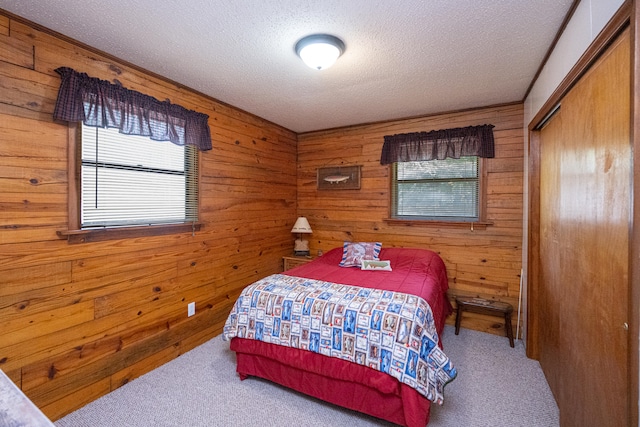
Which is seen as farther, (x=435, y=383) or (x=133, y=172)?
(x=133, y=172)

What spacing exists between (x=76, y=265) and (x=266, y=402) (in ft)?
5.40

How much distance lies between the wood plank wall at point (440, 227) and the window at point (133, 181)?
186 cm

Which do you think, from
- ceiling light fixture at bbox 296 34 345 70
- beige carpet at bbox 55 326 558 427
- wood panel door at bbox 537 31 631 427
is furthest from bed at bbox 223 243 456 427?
ceiling light fixture at bbox 296 34 345 70

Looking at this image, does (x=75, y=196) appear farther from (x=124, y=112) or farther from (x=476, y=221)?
(x=476, y=221)

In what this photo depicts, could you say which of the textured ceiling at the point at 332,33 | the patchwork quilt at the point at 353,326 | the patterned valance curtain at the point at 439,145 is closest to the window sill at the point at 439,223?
the patterned valance curtain at the point at 439,145

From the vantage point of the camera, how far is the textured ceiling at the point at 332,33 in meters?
1.63

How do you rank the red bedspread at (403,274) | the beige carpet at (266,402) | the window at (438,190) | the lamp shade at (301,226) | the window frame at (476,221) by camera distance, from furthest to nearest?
the lamp shade at (301,226) < the window at (438,190) < the window frame at (476,221) < the red bedspread at (403,274) < the beige carpet at (266,402)

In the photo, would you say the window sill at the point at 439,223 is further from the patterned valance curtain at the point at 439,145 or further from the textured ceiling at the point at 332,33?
the textured ceiling at the point at 332,33

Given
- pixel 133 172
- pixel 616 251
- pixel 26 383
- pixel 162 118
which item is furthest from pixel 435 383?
pixel 162 118

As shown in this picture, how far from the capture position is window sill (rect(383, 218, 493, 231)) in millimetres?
3179

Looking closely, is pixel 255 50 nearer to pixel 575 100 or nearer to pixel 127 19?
pixel 127 19

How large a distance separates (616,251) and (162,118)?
10.0 feet

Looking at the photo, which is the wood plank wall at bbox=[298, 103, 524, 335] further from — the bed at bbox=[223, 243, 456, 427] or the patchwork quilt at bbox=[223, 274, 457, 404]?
the patchwork quilt at bbox=[223, 274, 457, 404]

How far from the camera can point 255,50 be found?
205 cm
